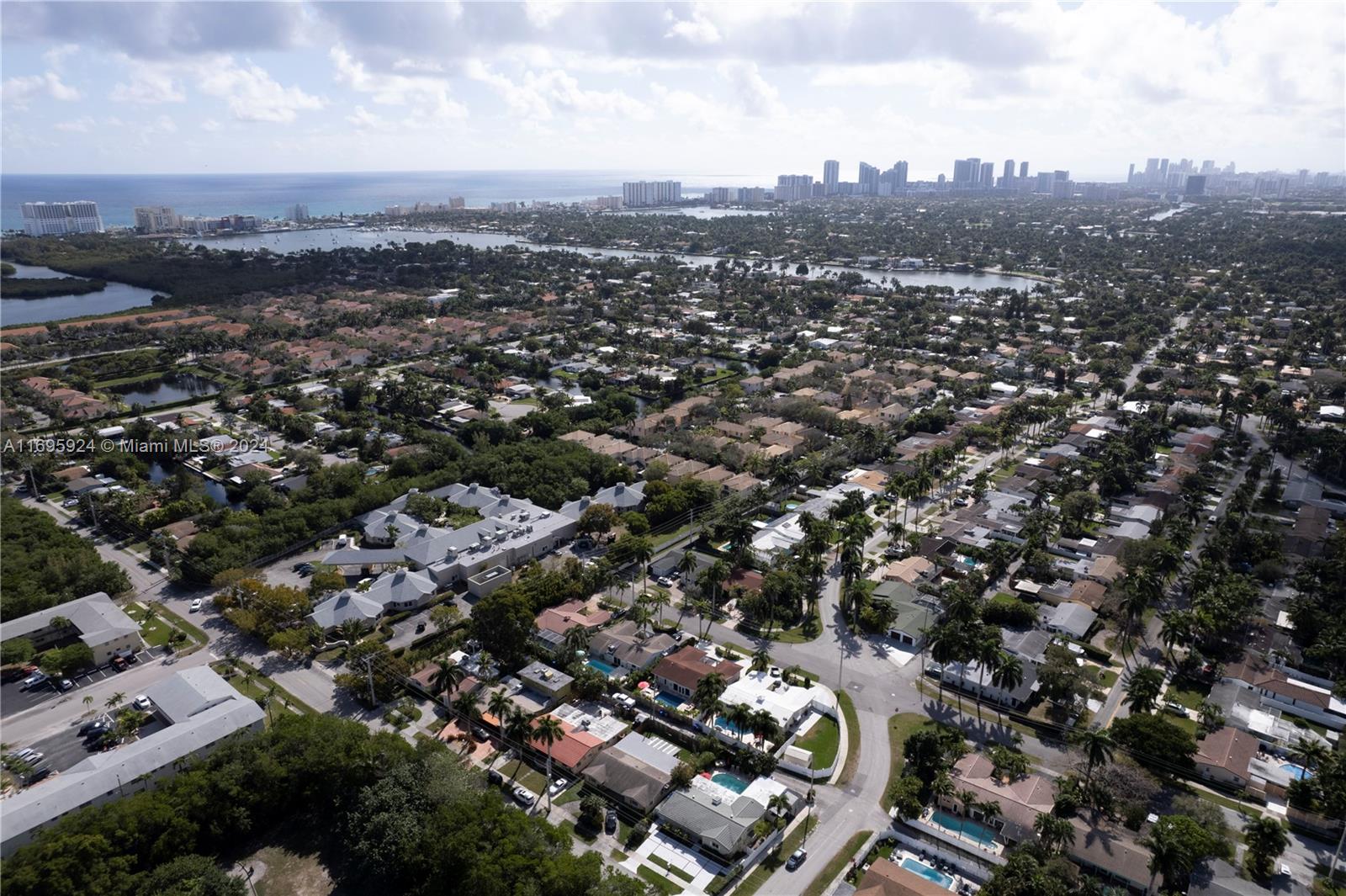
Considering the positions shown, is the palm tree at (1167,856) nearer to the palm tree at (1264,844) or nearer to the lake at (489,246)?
the palm tree at (1264,844)

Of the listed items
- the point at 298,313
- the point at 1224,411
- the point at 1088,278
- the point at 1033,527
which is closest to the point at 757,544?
the point at 1033,527

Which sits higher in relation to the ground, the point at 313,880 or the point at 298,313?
the point at 298,313

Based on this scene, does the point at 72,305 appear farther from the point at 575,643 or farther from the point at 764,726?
the point at 764,726

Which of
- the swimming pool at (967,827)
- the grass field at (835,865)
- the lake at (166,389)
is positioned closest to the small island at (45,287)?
the lake at (166,389)

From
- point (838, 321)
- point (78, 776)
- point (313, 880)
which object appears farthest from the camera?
point (838, 321)

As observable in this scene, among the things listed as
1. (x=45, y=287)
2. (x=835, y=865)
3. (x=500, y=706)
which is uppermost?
(x=45, y=287)

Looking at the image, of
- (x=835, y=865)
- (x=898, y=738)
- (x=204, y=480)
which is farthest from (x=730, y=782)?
(x=204, y=480)

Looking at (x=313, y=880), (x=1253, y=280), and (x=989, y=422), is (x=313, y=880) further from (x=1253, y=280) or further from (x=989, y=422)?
(x=1253, y=280)
